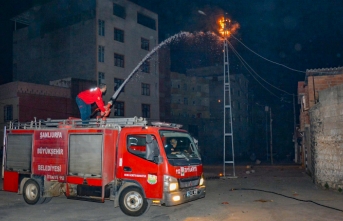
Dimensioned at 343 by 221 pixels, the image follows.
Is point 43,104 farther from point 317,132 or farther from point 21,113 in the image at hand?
point 317,132

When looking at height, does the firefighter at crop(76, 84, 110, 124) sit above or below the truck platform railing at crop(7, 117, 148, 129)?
above

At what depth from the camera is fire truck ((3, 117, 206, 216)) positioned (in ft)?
30.6

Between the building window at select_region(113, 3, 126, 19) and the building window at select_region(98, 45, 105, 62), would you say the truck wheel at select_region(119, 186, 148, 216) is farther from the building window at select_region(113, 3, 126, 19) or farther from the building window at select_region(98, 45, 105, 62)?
the building window at select_region(113, 3, 126, 19)

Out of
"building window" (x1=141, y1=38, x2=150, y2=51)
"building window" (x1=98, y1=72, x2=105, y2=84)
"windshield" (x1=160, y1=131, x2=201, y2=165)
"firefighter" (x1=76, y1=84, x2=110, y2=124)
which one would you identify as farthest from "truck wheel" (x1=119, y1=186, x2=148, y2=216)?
"building window" (x1=141, y1=38, x2=150, y2=51)

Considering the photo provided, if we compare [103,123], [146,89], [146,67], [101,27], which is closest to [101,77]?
[101,27]

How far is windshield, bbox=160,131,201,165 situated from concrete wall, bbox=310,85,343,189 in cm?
636

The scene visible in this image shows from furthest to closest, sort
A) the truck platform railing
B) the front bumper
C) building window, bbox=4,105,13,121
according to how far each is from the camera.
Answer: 1. building window, bbox=4,105,13,121
2. the truck platform railing
3. the front bumper

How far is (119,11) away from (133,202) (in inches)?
1393

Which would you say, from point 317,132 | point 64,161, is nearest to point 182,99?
point 317,132

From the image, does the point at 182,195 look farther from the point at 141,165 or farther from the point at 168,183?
the point at 141,165

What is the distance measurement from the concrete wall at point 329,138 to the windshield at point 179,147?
636 cm

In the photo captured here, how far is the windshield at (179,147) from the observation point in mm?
9617

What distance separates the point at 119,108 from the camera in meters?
41.0

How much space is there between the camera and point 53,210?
34.9 ft
